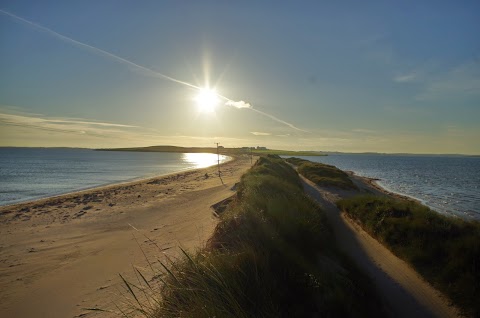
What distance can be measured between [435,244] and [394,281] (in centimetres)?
244

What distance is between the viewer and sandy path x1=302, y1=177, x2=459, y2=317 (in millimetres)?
7266

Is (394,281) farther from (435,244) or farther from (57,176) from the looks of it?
(57,176)

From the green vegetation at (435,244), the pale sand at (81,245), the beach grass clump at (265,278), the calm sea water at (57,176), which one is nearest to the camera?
→ the beach grass clump at (265,278)

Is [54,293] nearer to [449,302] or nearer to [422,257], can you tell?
[449,302]

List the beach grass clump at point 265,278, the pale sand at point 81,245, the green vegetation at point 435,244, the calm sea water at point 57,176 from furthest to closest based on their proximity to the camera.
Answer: the calm sea water at point 57,176 < the green vegetation at point 435,244 < the pale sand at point 81,245 < the beach grass clump at point 265,278

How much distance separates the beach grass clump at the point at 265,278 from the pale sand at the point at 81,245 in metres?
1.56

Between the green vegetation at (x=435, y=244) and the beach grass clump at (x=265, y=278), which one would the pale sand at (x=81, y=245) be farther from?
the green vegetation at (x=435, y=244)

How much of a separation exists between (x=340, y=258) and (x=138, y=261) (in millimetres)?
6550

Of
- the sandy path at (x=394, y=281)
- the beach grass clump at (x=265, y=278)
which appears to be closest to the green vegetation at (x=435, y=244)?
the sandy path at (x=394, y=281)

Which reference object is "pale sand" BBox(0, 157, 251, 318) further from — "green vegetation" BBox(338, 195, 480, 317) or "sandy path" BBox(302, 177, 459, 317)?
"green vegetation" BBox(338, 195, 480, 317)

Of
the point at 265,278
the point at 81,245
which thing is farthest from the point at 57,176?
the point at 265,278

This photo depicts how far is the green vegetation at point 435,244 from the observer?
759 cm

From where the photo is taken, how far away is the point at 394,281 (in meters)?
8.62

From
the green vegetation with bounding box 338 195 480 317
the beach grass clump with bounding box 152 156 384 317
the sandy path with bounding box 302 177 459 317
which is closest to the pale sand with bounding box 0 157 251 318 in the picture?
the beach grass clump with bounding box 152 156 384 317
